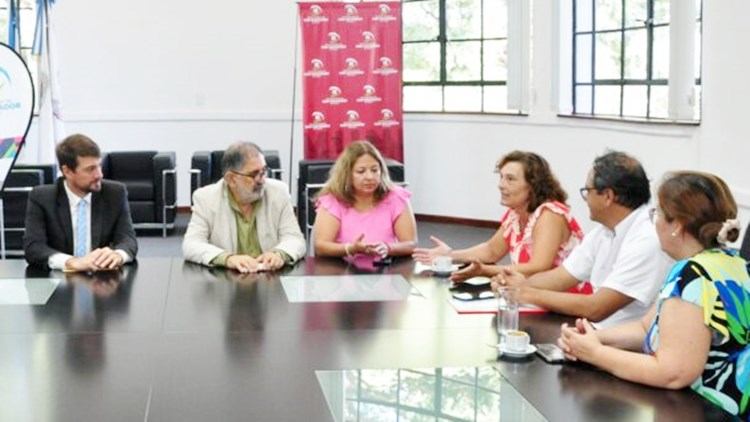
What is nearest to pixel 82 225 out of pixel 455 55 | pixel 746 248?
pixel 746 248

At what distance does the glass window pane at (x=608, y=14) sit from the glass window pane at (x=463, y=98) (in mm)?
1855

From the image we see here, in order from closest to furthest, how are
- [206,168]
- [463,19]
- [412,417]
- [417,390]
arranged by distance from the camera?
[412,417] → [417,390] → [206,168] → [463,19]

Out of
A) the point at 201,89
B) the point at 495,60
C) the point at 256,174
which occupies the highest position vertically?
the point at 495,60

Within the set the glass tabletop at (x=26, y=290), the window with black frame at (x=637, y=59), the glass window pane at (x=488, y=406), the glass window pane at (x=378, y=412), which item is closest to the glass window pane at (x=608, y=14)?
the window with black frame at (x=637, y=59)

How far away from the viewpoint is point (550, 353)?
2715 millimetres

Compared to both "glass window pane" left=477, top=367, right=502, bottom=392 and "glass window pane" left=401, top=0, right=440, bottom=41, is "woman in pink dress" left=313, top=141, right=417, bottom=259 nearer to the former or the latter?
"glass window pane" left=477, top=367, right=502, bottom=392

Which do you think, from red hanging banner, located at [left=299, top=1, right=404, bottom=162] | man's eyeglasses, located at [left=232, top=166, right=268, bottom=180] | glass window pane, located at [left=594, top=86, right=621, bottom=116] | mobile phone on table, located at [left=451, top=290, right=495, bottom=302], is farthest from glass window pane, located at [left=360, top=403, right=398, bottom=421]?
red hanging banner, located at [left=299, top=1, right=404, bottom=162]

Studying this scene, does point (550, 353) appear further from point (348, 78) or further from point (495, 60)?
point (495, 60)

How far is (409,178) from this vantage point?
10719 millimetres

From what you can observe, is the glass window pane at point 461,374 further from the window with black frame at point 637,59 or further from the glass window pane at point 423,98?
the glass window pane at point 423,98

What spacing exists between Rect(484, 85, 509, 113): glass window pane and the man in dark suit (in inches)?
234

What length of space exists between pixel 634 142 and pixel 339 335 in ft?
16.8

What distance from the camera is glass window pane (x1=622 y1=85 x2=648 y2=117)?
7863 mm

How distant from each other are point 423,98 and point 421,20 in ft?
2.73
